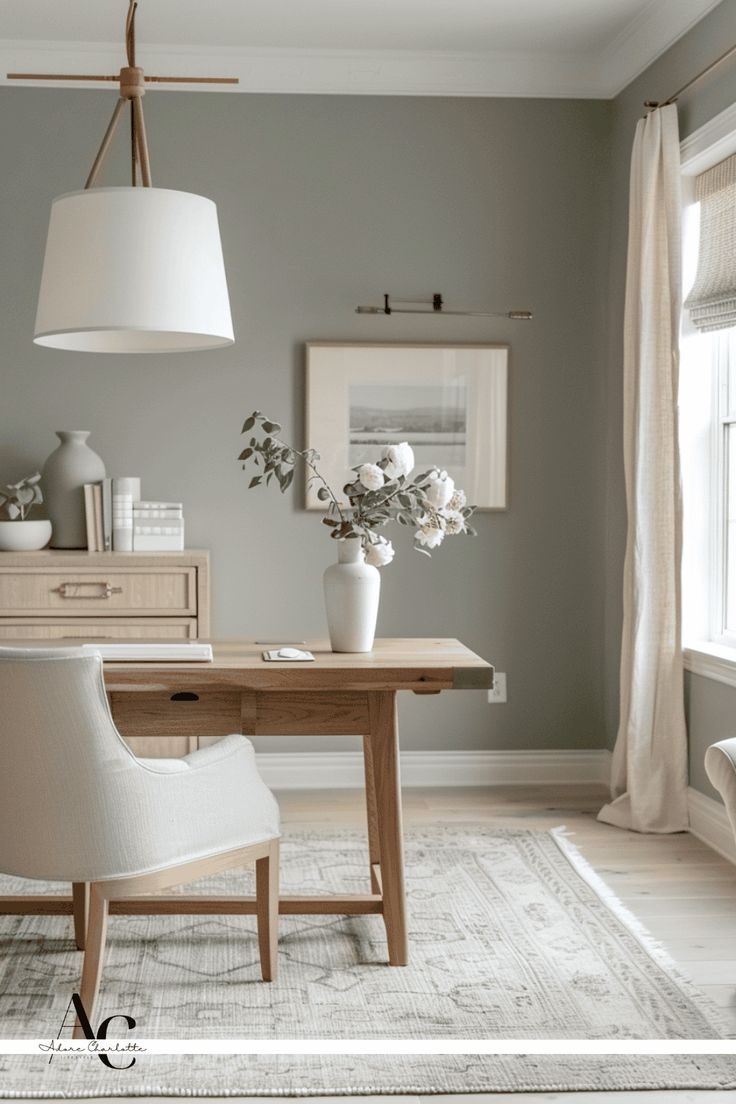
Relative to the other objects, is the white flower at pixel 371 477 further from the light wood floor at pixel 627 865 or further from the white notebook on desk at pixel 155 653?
the light wood floor at pixel 627 865

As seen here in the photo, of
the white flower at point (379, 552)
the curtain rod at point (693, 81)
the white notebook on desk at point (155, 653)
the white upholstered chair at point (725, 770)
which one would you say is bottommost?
the white upholstered chair at point (725, 770)

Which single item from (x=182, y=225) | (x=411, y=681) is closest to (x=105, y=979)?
(x=411, y=681)

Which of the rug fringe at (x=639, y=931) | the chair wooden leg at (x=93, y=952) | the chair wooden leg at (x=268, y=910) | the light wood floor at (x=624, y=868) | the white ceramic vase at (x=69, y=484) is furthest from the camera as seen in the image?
the white ceramic vase at (x=69, y=484)

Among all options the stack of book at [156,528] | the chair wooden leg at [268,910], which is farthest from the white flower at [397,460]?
the stack of book at [156,528]

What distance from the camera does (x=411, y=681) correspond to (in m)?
2.87

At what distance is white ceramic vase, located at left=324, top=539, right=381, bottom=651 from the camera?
3.12 metres

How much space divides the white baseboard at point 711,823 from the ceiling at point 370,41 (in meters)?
2.64

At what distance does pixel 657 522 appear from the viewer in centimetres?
421

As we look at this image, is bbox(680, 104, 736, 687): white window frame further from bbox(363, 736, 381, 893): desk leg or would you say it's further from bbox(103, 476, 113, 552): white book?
bbox(103, 476, 113, 552): white book

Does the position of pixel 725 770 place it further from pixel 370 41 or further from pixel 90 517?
pixel 370 41

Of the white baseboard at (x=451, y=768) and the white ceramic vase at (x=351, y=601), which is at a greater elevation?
the white ceramic vase at (x=351, y=601)

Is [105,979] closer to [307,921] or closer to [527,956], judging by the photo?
[307,921]

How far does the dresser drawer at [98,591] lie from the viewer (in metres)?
4.32

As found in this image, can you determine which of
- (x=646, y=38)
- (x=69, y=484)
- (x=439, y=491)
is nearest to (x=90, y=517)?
(x=69, y=484)
